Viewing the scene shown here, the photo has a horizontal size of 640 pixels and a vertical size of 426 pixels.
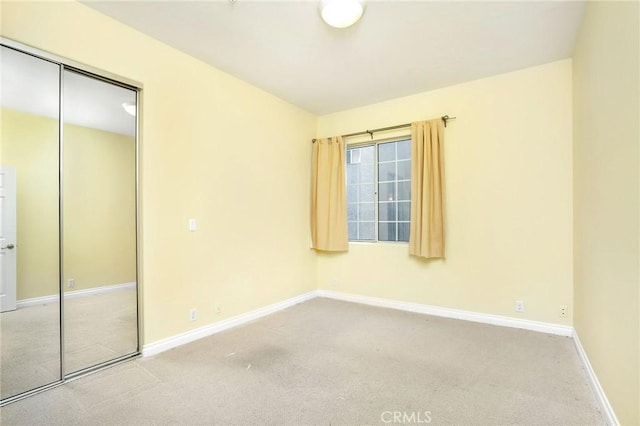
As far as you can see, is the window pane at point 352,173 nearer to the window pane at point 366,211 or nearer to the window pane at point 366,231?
the window pane at point 366,211

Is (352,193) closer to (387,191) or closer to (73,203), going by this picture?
(387,191)

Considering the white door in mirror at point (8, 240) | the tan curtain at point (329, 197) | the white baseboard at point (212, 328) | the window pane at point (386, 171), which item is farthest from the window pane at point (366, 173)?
the white door in mirror at point (8, 240)

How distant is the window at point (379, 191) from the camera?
4156 mm

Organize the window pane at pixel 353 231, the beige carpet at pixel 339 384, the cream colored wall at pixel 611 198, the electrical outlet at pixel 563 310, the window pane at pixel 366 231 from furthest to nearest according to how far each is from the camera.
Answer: the window pane at pixel 353 231 → the window pane at pixel 366 231 → the electrical outlet at pixel 563 310 → the beige carpet at pixel 339 384 → the cream colored wall at pixel 611 198

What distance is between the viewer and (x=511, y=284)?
337 cm

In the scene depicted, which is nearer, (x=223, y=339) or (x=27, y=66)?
(x=27, y=66)

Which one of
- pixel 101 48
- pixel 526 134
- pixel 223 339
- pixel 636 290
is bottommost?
pixel 223 339

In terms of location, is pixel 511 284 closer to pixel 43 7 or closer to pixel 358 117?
pixel 358 117

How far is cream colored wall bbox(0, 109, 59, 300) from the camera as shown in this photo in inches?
84.4

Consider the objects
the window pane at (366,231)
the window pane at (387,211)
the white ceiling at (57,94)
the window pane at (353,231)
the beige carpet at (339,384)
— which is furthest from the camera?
the window pane at (353,231)

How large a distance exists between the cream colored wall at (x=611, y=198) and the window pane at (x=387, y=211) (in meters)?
1.99

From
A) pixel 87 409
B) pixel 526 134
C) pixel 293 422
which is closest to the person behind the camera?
pixel 293 422

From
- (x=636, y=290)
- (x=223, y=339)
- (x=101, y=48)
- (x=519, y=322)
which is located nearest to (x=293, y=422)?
(x=223, y=339)

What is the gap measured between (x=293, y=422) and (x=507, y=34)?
3.39 meters
